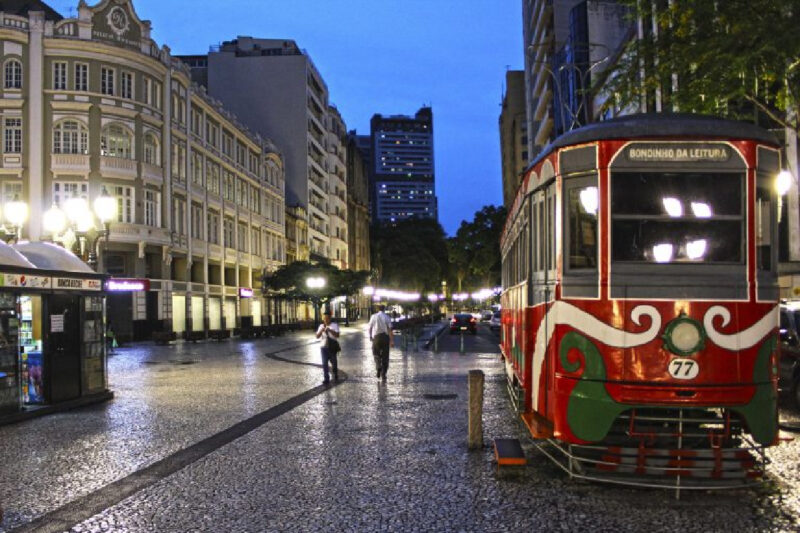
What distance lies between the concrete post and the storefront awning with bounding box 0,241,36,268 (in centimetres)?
781

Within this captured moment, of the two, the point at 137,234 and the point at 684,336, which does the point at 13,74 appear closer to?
the point at 137,234

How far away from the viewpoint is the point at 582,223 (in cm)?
756

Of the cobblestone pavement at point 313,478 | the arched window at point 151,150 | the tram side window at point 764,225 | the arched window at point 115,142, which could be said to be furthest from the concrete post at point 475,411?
the arched window at point 151,150

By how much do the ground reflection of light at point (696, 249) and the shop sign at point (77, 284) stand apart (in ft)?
35.7

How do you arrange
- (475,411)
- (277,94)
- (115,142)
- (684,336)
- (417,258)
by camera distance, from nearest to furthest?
1. (684,336)
2. (475,411)
3. (115,142)
4. (277,94)
5. (417,258)

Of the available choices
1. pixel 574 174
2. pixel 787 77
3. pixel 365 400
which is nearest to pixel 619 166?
pixel 574 174

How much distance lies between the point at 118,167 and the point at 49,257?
30.9 meters

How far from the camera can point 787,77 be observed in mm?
12016

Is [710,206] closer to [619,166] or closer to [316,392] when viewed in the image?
[619,166]

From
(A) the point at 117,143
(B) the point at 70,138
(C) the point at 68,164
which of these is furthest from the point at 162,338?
(B) the point at 70,138

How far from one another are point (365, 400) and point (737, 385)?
8733mm

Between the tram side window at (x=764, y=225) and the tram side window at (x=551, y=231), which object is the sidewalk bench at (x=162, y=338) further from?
the tram side window at (x=764, y=225)

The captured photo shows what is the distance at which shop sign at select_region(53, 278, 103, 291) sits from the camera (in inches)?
551

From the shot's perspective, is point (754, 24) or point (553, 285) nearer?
point (553, 285)
